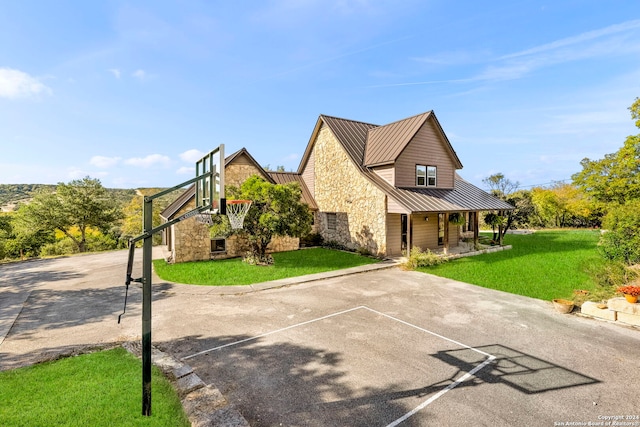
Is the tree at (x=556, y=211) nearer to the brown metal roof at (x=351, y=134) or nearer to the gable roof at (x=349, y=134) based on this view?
the gable roof at (x=349, y=134)

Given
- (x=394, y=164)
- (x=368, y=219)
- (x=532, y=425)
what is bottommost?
(x=532, y=425)

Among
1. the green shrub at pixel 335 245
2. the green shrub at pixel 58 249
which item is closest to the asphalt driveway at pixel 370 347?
the green shrub at pixel 335 245

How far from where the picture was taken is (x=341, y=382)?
5953mm

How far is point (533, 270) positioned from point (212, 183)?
53.8 feet

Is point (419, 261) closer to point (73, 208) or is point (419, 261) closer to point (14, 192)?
point (73, 208)

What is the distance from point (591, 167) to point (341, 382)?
3215 centimetres

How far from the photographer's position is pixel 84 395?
205 inches

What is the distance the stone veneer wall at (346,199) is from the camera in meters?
19.2

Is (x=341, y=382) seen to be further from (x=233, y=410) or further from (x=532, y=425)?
(x=532, y=425)

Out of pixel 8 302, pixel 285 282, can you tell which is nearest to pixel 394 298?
pixel 285 282

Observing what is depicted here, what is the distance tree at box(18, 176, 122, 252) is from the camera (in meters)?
27.6

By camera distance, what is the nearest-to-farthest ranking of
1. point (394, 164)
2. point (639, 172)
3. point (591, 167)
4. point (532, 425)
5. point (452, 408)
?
point (532, 425)
point (452, 408)
point (394, 164)
point (639, 172)
point (591, 167)

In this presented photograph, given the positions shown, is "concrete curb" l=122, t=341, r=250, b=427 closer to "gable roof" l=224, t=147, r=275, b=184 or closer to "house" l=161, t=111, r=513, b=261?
"house" l=161, t=111, r=513, b=261

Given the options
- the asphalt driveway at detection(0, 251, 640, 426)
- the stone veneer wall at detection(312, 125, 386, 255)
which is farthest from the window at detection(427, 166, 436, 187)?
the asphalt driveway at detection(0, 251, 640, 426)
